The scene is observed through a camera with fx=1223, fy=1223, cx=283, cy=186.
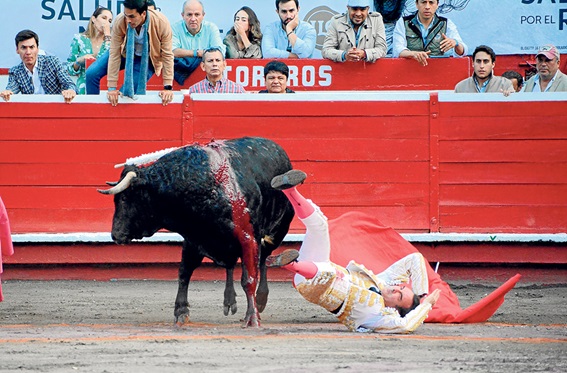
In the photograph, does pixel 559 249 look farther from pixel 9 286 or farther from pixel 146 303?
pixel 9 286

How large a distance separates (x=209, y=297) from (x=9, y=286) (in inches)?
61.3

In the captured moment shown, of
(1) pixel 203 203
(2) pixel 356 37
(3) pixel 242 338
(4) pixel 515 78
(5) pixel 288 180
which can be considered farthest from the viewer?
(4) pixel 515 78

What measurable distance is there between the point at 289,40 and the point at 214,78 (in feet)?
2.95

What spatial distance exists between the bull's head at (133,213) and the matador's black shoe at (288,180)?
0.69 metres

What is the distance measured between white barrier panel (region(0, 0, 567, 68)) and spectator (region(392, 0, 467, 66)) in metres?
0.38

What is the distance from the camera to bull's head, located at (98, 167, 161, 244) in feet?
20.8

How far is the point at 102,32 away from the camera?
367 inches

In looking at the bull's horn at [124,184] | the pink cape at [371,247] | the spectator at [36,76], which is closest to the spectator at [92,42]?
the spectator at [36,76]

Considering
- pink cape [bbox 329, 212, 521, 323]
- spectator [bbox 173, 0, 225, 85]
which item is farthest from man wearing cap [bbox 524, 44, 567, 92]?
spectator [bbox 173, 0, 225, 85]

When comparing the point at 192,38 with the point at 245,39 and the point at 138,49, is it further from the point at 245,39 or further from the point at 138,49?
the point at 138,49

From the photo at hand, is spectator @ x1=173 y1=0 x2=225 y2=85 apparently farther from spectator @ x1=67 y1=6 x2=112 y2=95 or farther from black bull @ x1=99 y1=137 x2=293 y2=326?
black bull @ x1=99 y1=137 x2=293 y2=326

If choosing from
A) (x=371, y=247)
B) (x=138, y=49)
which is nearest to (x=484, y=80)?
(x=371, y=247)

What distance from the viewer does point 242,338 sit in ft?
19.1

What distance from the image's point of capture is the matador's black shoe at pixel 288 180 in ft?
20.0
